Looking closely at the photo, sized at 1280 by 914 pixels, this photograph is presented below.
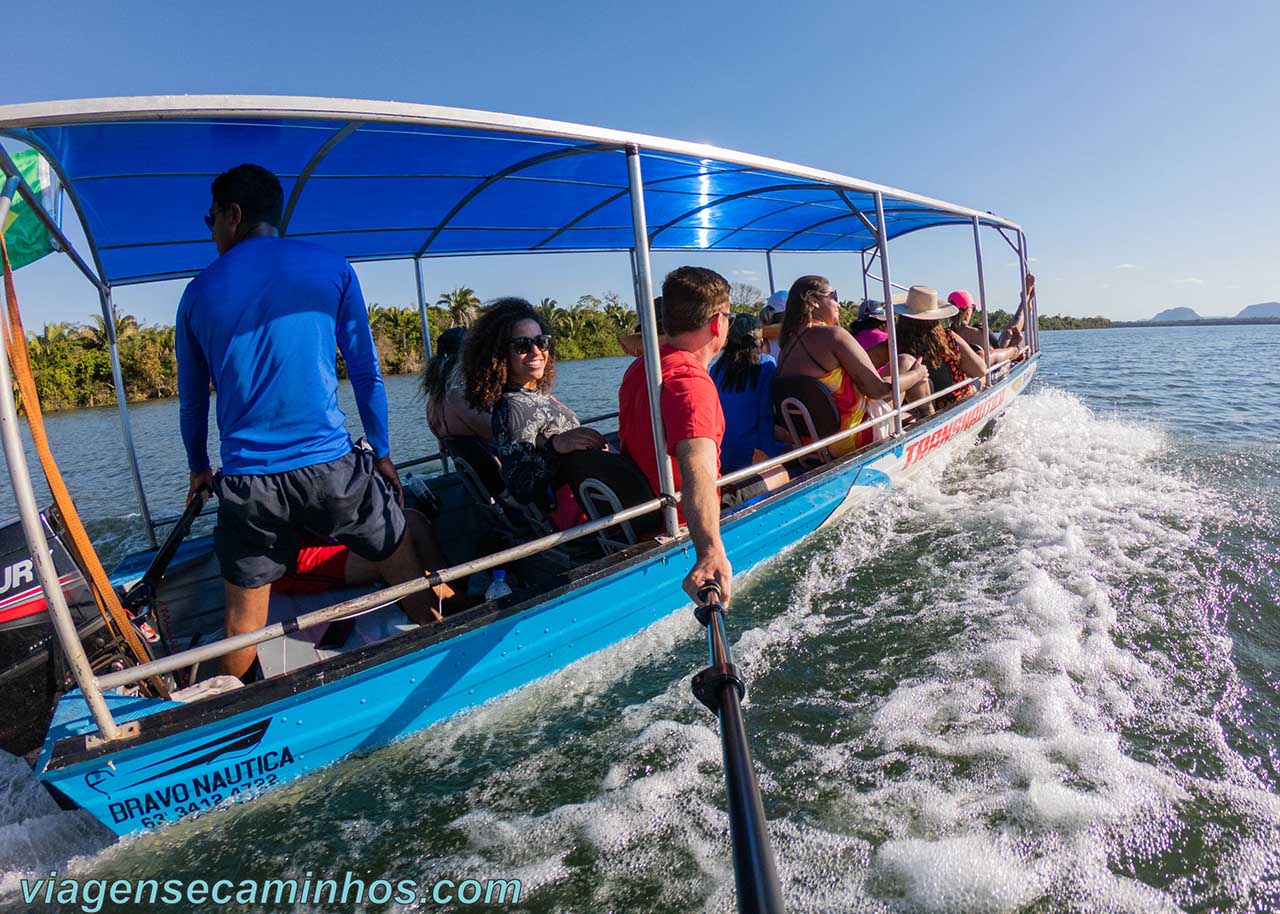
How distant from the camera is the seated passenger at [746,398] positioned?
16.5 ft

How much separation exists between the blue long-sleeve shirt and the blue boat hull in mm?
809

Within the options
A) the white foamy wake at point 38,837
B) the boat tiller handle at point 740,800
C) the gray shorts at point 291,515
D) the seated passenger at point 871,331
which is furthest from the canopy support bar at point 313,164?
the seated passenger at point 871,331

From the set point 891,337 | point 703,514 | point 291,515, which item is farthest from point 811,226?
point 291,515

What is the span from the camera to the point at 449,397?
168 inches

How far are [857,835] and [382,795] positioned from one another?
181 cm

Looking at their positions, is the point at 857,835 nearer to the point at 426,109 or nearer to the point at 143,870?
the point at 143,870

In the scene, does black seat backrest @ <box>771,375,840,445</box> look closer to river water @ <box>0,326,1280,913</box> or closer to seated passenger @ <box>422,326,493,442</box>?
river water @ <box>0,326,1280,913</box>

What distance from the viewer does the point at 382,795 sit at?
263 cm

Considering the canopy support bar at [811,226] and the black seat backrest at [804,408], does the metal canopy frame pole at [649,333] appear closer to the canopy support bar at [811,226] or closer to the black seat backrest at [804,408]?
the black seat backrest at [804,408]

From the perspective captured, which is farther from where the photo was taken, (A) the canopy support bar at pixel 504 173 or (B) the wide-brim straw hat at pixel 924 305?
(B) the wide-brim straw hat at pixel 924 305

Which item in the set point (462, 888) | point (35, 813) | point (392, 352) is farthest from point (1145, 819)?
point (392, 352)

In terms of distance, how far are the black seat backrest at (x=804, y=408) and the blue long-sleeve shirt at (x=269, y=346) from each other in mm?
3142

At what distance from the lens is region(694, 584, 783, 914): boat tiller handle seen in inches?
36.4

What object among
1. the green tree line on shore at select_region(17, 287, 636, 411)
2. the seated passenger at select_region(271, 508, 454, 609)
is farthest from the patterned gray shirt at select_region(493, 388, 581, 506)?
the green tree line on shore at select_region(17, 287, 636, 411)
